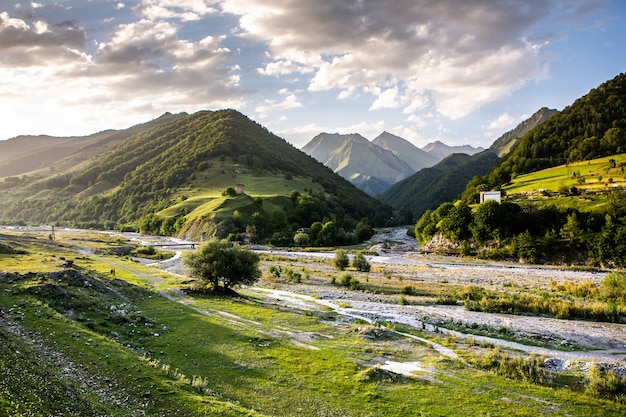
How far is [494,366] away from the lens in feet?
85.5

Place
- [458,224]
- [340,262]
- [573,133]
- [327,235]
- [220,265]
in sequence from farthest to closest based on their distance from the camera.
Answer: [573,133], [327,235], [458,224], [340,262], [220,265]

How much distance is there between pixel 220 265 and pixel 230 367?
25.4 m

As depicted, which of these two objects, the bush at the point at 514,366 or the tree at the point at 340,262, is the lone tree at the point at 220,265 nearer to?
the tree at the point at 340,262

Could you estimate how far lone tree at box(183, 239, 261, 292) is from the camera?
49.2 metres

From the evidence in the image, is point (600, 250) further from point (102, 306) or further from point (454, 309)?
point (102, 306)

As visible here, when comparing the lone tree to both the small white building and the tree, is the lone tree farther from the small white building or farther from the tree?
the small white building

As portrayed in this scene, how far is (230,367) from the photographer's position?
24.8 metres

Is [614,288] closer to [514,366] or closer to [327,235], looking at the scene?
[514,366]

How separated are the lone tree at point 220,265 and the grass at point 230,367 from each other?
1206 cm

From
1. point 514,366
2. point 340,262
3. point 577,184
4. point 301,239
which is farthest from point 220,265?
point 577,184

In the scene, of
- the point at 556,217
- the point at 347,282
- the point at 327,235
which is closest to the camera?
the point at 347,282

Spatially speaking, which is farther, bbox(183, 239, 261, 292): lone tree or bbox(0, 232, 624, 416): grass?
bbox(183, 239, 261, 292): lone tree

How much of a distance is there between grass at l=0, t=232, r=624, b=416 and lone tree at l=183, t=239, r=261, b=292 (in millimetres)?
12062

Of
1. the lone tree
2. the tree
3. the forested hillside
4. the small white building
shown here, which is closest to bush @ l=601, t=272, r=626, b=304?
the forested hillside
